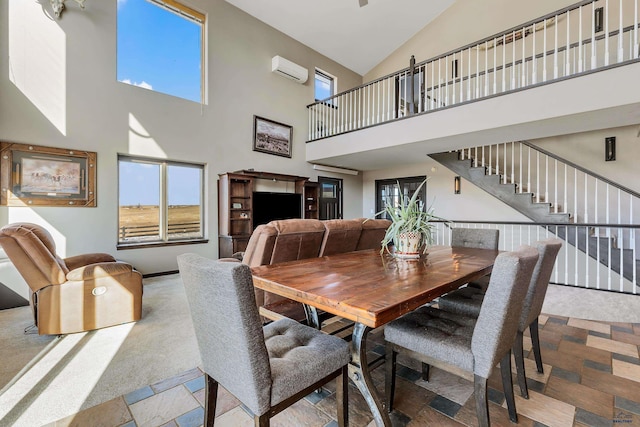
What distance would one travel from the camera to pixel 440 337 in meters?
1.40

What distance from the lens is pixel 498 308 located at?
1.21m

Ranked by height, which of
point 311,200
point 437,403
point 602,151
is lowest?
point 437,403

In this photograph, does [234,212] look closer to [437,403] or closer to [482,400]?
[437,403]

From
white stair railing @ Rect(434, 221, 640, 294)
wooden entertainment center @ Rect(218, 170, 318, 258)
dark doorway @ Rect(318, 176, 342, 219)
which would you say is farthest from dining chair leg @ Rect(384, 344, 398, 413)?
dark doorway @ Rect(318, 176, 342, 219)

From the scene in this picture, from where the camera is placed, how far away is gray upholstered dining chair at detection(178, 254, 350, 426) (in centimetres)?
→ 97

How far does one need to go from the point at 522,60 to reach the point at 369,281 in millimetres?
4384

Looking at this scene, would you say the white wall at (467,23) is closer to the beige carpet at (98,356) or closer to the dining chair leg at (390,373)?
the beige carpet at (98,356)

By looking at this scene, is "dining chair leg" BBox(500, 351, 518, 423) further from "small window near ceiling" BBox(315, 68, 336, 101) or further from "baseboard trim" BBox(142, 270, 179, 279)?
"small window near ceiling" BBox(315, 68, 336, 101)

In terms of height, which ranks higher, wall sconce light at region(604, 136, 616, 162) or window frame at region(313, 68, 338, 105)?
window frame at region(313, 68, 338, 105)

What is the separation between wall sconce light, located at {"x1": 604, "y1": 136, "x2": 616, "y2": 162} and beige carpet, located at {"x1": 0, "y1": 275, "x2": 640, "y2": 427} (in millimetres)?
2811

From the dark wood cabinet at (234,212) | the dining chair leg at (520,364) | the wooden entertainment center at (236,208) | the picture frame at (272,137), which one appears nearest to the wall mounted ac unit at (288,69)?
the picture frame at (272,137)

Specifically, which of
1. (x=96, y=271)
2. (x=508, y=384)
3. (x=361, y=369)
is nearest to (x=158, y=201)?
(x=96, y=271)

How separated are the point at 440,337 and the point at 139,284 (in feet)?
9.17

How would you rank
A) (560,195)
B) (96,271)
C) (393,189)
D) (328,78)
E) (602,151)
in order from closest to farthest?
(96,271)
(602,151)
(560,195)
(328,78)
(393,189)
